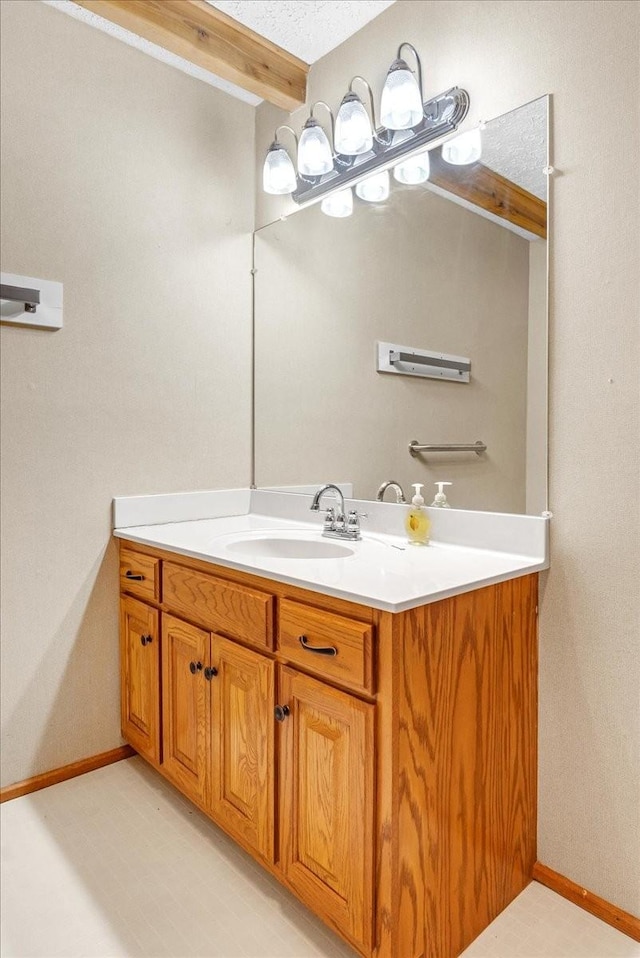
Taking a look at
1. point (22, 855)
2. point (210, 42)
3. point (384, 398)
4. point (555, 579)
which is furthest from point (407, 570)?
point (210, 42)

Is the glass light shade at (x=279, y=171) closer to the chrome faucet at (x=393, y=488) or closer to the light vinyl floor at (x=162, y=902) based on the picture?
the chrome faucet at (x=393, y=488)

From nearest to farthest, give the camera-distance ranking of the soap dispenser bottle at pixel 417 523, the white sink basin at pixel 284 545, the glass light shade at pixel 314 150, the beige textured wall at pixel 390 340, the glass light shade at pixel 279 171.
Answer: the beige textured wall at pixel 390 340, the soap dispenser bottle at pixel 417 523, the white sink basin at pixel 284 545, the glass light shade at pixel 314 150, the glass light shade at pixel 279 171

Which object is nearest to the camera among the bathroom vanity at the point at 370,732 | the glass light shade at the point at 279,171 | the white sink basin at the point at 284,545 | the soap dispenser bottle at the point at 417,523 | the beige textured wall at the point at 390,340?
the bathroom vanity at the point at 370,732

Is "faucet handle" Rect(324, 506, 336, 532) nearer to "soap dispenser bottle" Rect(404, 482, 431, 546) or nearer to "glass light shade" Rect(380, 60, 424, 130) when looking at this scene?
"soap dispenser bottle" Rect(404, 482, 431, 546)

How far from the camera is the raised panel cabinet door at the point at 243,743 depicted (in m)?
1.40

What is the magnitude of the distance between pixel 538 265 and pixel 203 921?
5.86ft

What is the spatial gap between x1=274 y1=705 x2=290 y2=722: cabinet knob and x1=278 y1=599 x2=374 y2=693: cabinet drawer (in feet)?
0.37

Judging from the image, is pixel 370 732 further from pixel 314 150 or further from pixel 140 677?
pixel 314 150

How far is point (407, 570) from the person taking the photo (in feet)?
4.51

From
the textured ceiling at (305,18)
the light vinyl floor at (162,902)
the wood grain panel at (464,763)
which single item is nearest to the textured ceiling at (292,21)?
the textured ceiling at (305,18)

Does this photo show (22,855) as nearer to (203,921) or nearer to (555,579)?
(203,921)

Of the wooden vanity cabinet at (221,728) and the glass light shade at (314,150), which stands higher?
the glass light shade at (314,150)

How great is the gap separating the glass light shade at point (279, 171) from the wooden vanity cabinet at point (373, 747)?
1.36 m

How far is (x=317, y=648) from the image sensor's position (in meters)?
1.25
